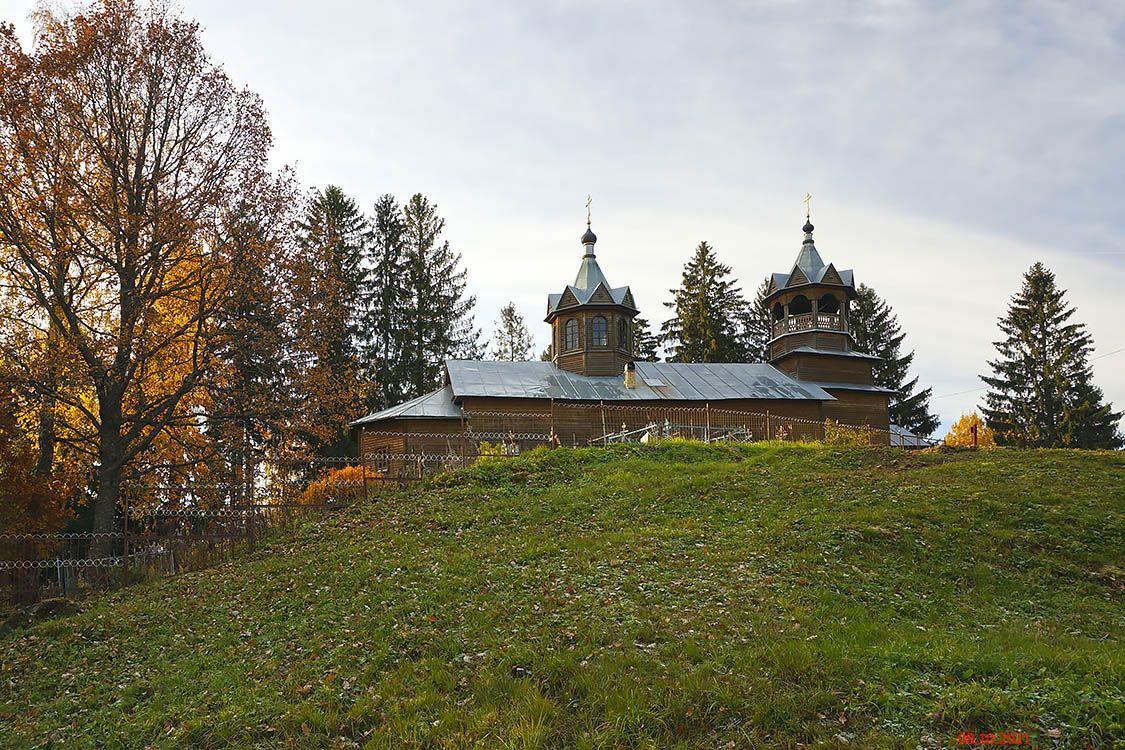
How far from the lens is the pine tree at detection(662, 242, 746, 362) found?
1969 inches

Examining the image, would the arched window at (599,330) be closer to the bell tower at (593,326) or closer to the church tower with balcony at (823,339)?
the bell tower at (593,326)

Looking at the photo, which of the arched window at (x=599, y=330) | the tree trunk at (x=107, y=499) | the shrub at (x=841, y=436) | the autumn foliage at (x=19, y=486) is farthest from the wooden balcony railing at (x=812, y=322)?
the autumn foliage at (x=19, y=486)

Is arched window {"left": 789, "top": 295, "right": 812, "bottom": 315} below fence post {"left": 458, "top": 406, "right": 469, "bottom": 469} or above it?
above

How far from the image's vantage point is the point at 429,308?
43.2m

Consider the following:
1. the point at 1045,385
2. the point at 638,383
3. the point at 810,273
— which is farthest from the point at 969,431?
the point at 638,383

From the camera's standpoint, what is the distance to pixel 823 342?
117 ft

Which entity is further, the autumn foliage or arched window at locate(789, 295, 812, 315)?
arched window at locate(789, 295, 812, 315)

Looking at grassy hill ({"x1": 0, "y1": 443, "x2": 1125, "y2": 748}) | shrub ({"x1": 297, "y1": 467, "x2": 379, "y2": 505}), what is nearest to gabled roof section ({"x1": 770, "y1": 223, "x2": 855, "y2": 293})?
grassy hill ({"x1": 0, "y1": 443, "x2": 1125, "y2": 748})

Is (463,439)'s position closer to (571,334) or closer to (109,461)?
(109,461)

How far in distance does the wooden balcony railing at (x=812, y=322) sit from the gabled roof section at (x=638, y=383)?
8.61ft

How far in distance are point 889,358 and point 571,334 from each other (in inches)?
1010

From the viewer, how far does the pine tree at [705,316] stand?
1969 inches

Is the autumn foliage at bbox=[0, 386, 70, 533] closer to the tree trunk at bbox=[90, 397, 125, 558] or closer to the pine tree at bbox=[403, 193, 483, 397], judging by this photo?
the tree trunk at bbox=[90, 397, 125, 558]

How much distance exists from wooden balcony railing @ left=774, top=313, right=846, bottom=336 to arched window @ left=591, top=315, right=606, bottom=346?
9171mm
